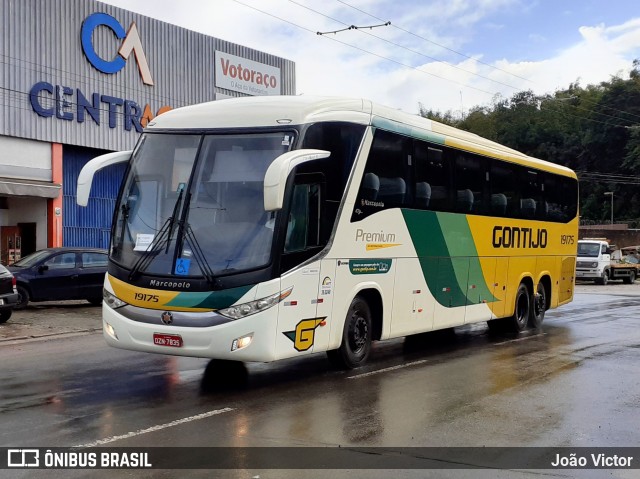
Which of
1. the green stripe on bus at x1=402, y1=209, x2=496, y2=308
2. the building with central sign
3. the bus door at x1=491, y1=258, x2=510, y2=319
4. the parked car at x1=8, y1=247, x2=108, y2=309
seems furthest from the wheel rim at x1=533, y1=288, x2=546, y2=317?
the building with central sign

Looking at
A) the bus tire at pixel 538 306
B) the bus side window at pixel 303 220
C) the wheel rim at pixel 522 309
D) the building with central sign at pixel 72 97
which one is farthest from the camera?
the building with central sign at pixel 72 97

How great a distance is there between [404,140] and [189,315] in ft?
15.0

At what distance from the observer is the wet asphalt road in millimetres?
6941

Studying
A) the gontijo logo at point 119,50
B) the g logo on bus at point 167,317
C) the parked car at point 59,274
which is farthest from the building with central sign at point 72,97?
the g logo on bus at point 167,317

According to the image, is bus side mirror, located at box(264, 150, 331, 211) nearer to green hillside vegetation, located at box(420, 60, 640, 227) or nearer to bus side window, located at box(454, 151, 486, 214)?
bus side window, located at box(454, 151, 486, 214)

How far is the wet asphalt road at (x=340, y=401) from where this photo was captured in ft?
22.8

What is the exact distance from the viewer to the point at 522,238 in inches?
614

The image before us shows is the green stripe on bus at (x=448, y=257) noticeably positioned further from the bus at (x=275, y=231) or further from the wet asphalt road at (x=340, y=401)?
the wet asphalt road at (x=340, y=401)

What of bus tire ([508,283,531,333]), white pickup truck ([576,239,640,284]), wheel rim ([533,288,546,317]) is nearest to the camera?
bus tire ([508,283,531,333])

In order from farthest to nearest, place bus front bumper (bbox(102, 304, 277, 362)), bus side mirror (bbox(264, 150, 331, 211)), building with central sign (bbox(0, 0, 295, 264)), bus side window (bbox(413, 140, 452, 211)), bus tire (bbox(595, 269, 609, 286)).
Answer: bus tire (bbox(595, 269, 609, 286)) → building with central sign (bbox(0, 0, 295, 264)) → bus side window (bbox(413, 140, 452, 211)) → bus front bumper (bbox(102, 304, 277, 362)) → bus side mirror (bbox(264, 150, 331, 211))

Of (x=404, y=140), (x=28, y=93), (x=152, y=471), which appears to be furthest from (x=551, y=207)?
(x=28, y=93)

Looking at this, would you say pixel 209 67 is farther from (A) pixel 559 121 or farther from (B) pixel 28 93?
(A) pixel 559 121

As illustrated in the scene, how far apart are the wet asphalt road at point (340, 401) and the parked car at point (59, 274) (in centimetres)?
523

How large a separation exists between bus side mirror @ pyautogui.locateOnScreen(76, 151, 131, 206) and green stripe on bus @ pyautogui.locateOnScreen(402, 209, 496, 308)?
4.15 metres
